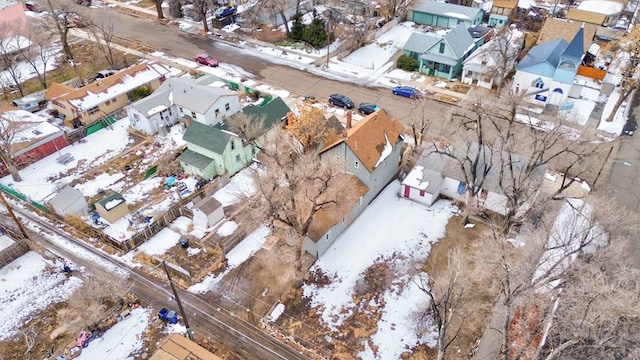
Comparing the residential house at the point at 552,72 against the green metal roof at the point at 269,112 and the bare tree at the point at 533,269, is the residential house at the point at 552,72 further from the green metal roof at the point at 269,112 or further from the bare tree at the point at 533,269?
the green metal roof at the point at 269,112

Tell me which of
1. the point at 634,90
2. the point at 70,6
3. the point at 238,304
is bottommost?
the point at 238,304

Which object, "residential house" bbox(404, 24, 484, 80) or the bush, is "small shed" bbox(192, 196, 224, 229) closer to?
the bush

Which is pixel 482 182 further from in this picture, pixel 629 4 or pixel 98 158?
pixel 629 4

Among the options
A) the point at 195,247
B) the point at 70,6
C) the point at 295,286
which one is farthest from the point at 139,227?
the point at 70,6

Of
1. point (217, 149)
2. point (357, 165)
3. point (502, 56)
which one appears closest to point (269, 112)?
point (217, 149)

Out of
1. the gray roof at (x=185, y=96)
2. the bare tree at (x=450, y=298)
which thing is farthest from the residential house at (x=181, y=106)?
the bare tree at (x=450, y=298)

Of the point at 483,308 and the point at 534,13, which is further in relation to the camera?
the point at 534,13
